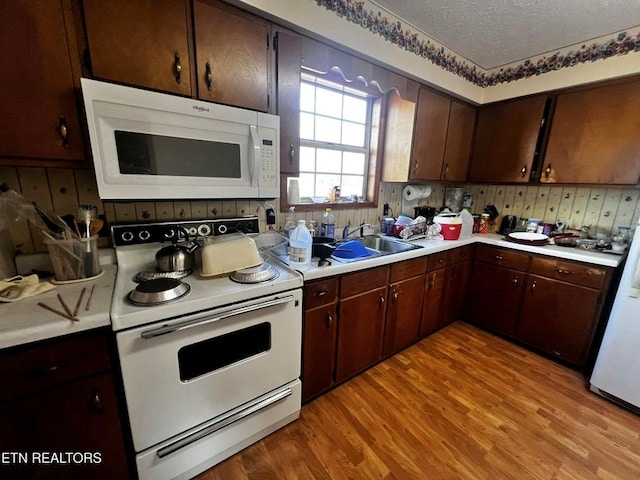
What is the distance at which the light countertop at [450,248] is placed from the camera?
140 centimetres

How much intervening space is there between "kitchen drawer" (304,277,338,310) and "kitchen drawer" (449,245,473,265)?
4.21 ft

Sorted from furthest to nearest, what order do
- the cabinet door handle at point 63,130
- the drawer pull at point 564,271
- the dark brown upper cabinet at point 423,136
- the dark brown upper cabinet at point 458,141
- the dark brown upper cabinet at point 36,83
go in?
the dark brown upper cabinet at point 458,141
the dark brown upper cabinet at point 423,136
the drawer pull at point 564,271
the cabinet door handle at point 63,130
the dark brown upper cabinet at point 36,83

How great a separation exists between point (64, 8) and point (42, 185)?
28.7 inches

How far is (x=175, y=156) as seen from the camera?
44.9 inches

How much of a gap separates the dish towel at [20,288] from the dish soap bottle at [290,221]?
3.84ft

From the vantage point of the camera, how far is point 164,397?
100 centimetres

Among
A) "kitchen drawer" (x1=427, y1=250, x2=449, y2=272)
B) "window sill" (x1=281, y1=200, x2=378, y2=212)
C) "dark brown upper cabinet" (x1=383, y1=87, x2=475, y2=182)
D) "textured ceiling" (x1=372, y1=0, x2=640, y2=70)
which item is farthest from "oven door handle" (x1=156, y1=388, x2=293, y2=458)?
"textured ceiling" (x1=372, y1=0, x2=640, y2=70)

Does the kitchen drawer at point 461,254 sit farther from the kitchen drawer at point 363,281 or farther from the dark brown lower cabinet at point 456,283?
the kitchen drawer at point 363,281

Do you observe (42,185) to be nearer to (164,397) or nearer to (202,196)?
(202,196)

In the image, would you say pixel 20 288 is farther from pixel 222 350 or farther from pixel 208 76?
pixel 208 76

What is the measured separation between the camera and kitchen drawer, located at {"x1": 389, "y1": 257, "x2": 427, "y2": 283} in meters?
1.79

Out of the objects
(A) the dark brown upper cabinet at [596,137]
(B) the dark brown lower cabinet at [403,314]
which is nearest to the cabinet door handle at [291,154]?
(B) the dark brown lower cabinet at [403,314]

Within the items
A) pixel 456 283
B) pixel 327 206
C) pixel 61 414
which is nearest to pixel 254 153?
pixel 327 206

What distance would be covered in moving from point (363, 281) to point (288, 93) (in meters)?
1.18
